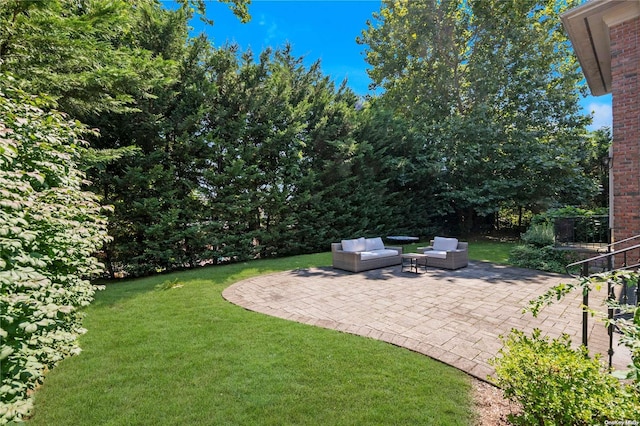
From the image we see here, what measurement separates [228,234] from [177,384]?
24.3 ft

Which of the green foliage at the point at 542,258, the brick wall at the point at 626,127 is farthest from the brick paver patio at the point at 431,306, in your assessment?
the brick wall at the point at 626,127

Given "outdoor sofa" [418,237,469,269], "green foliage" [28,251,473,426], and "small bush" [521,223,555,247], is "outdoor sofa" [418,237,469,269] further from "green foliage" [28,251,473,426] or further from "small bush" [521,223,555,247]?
"green foliage" [28,251,473,426]

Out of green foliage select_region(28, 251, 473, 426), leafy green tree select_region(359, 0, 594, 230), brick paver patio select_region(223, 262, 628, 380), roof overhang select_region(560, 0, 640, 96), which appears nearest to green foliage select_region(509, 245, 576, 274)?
brick paver patio select_region(223, 262, 628, 380)

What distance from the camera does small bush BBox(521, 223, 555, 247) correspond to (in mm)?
8922

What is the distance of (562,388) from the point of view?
6.63ft

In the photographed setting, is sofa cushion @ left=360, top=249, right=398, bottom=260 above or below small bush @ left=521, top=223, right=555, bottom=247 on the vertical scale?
below

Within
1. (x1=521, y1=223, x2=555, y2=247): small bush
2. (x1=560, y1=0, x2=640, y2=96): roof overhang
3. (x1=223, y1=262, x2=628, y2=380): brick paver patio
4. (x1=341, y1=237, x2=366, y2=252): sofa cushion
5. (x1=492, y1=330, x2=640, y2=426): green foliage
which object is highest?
(x1=560, y1=0, x2=640, y2=96): roof overhang

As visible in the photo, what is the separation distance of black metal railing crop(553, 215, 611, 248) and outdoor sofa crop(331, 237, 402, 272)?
5.19 metres

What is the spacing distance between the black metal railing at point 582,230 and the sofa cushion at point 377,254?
5.11 meters

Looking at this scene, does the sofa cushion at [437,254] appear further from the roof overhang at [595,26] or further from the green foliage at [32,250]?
the green foliage at [32,250]

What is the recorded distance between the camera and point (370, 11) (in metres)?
19.4

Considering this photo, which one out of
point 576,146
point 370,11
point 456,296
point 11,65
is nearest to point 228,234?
point 11,65

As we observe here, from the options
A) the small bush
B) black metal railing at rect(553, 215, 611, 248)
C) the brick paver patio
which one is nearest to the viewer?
the brick paver patio

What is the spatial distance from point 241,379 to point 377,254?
6.00 meters
